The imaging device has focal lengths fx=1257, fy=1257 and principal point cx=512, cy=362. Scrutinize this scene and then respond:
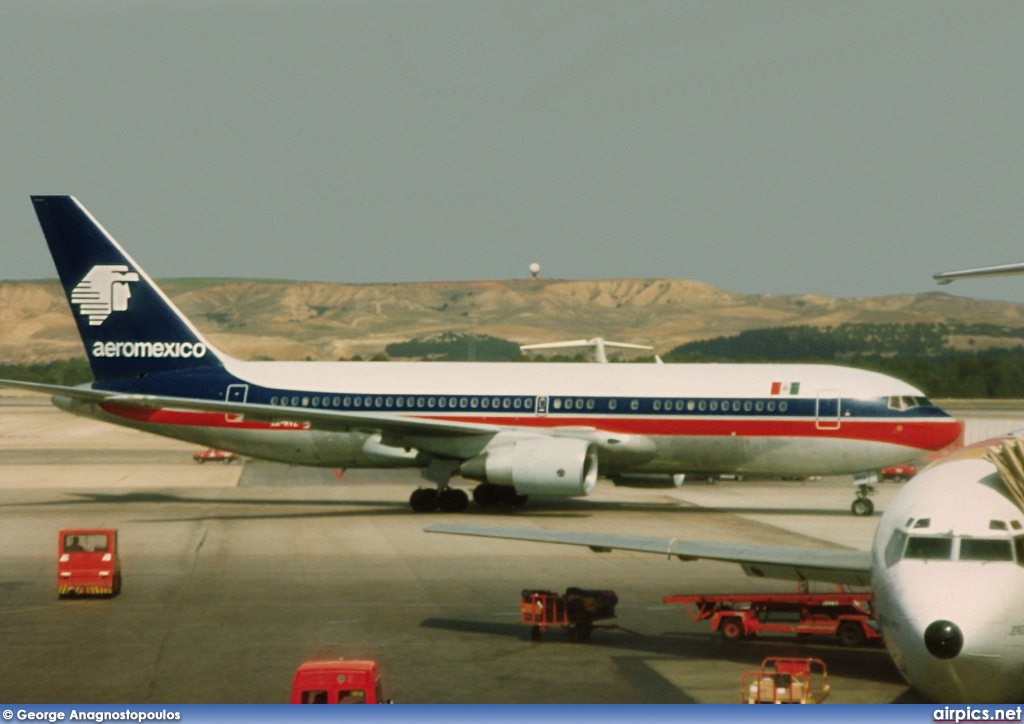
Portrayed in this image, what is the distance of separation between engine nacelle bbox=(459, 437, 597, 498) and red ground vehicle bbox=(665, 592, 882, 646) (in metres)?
13.1

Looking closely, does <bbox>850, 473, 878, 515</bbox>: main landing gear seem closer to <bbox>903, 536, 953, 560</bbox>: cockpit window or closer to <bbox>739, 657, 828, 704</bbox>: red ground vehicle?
<bbox>739, 657, 828, 704</bbox>: red ground vehicle

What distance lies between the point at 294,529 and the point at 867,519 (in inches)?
629

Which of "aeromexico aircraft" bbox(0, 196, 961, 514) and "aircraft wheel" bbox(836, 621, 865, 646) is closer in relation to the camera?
"aircraft wheel" bbox(836, 621, 865, 646)

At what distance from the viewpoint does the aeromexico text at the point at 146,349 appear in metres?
38.9

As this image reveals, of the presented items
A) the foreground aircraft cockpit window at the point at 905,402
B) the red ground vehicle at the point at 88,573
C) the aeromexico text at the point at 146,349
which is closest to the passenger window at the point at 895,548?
the red ground vehicle at the point at 88,573

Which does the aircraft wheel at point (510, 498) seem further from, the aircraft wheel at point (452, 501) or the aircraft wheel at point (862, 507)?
the aircraft wheel at point (862, 507)

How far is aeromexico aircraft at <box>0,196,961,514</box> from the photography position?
34469 mm

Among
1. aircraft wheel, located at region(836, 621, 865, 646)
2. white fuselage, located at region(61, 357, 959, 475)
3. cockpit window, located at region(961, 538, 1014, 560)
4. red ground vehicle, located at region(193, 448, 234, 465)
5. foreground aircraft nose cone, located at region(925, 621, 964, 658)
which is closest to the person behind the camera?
foreground aircraft nose cone, located at region(925, 621, 964, 658)

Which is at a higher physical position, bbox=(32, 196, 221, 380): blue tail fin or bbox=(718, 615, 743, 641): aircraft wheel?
bbox=(32, 196, 221, 380): blue tail fin

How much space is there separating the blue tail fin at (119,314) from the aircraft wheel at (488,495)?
9064 millimetres

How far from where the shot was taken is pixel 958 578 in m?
12.8

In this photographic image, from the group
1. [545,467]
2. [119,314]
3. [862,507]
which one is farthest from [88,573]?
[862,507]

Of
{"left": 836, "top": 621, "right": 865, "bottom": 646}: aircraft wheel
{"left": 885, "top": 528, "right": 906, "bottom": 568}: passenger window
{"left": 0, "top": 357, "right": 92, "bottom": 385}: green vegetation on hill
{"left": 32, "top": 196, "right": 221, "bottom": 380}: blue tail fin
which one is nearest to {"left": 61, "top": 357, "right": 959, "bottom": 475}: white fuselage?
{"left": 32, "top": 196, "right": 221, "bottom": 380}: blue tail fin

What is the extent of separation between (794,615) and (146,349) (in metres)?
25.5
